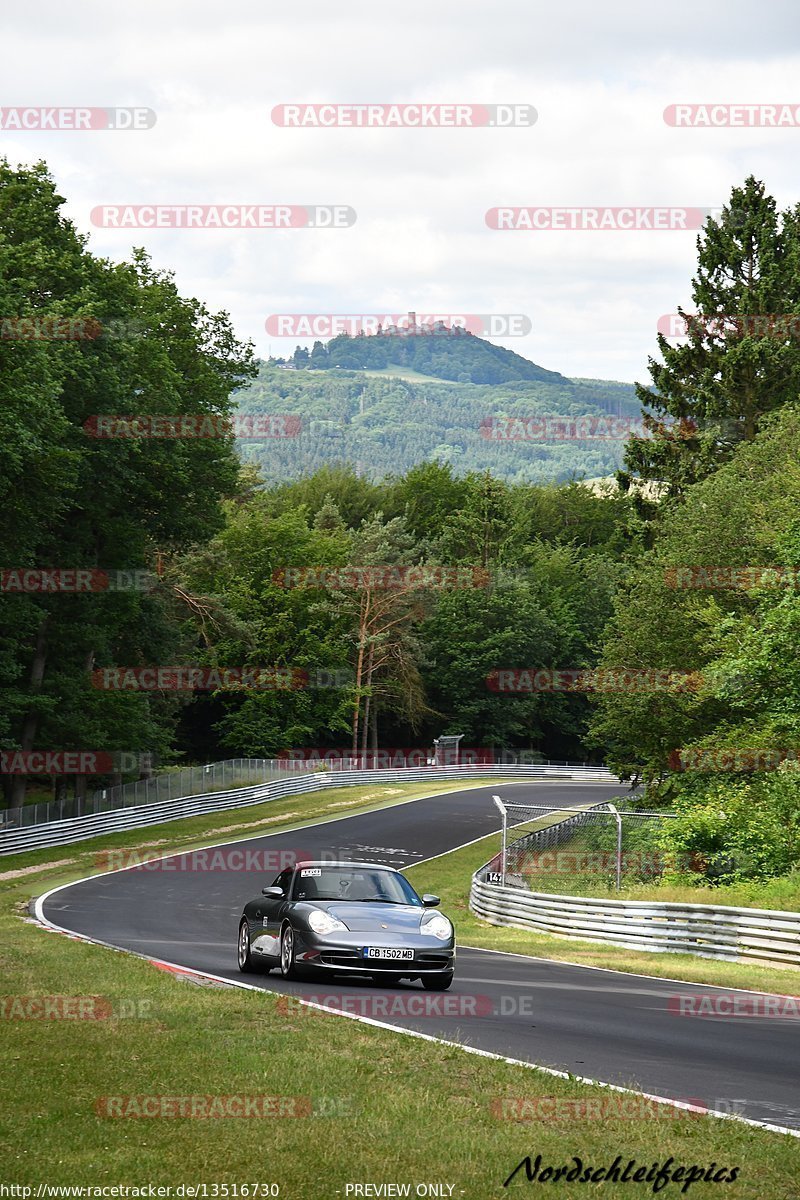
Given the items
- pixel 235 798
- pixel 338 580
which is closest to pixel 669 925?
pixel 235 798

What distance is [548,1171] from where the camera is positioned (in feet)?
21.7

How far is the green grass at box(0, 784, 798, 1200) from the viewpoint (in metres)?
6.47

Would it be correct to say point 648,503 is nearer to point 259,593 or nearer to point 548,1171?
point 259,593

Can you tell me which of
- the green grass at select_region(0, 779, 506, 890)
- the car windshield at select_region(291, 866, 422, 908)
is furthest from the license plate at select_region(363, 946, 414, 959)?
the green grass at select_region(0, 779, 506, 890)

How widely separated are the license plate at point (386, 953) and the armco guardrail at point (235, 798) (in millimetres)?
30903

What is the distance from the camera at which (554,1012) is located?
13.2 m

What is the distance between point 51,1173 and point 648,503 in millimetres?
56422

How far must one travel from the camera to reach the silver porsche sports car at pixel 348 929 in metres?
14.9

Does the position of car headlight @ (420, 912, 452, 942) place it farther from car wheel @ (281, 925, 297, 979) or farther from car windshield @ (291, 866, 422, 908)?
car wheel @ (281, 925, 297, 979)

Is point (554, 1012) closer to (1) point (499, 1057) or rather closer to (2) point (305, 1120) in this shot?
(1) point (499, 1057)

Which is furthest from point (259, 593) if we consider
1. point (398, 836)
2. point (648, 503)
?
point (398, 836)

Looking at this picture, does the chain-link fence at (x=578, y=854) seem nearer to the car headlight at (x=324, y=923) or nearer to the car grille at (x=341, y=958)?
the car headlight at (x=324, y=923)

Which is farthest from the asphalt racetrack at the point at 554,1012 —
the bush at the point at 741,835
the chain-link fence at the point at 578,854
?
the bush at the point at 741,835

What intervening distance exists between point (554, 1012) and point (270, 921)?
4.20 meters
